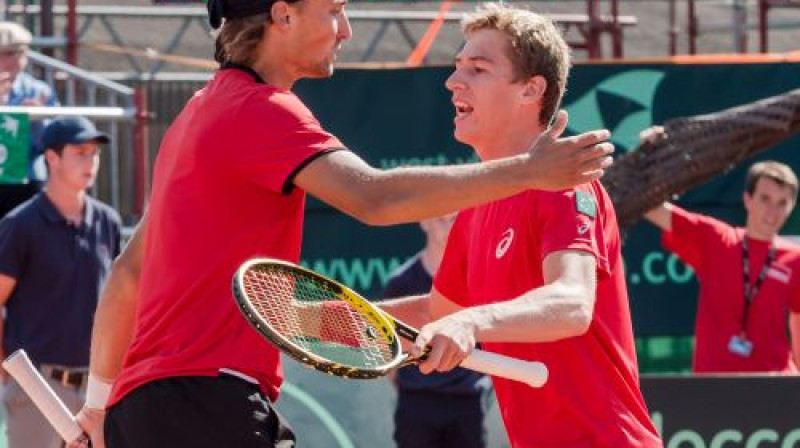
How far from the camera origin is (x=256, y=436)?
4.28 m

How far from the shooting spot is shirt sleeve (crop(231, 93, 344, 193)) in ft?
13.8

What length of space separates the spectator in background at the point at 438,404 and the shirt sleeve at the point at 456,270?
3.65m

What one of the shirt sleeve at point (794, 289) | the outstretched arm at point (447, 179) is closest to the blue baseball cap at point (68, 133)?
the shirt sleeve at point (794, 289)

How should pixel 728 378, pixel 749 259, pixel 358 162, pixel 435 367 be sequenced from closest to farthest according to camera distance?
pixel 435 367 → pixel 358 162 → pixel 728 378 → pixel 749 259

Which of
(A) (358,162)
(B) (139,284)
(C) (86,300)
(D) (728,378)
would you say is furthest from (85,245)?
(A) (358,162)

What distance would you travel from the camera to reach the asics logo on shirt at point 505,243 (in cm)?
462

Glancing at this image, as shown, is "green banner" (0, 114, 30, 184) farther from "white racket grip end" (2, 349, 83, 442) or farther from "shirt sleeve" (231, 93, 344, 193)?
"shirt sleeve" (231, 93, 344, 193)

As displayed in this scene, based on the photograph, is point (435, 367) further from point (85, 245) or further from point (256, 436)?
point (85, 245)

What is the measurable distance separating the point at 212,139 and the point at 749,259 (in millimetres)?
5946

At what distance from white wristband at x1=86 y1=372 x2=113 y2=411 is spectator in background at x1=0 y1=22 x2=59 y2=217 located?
4.97 metres

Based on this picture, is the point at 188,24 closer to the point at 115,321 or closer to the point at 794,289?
the point at 794,289

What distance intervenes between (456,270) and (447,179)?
94cm

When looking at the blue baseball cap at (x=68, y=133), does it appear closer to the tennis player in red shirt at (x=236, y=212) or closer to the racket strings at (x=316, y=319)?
the tennis player in red shirt at (x=236, y=212)

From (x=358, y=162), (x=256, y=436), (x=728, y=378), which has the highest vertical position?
(x=358, y=162)
